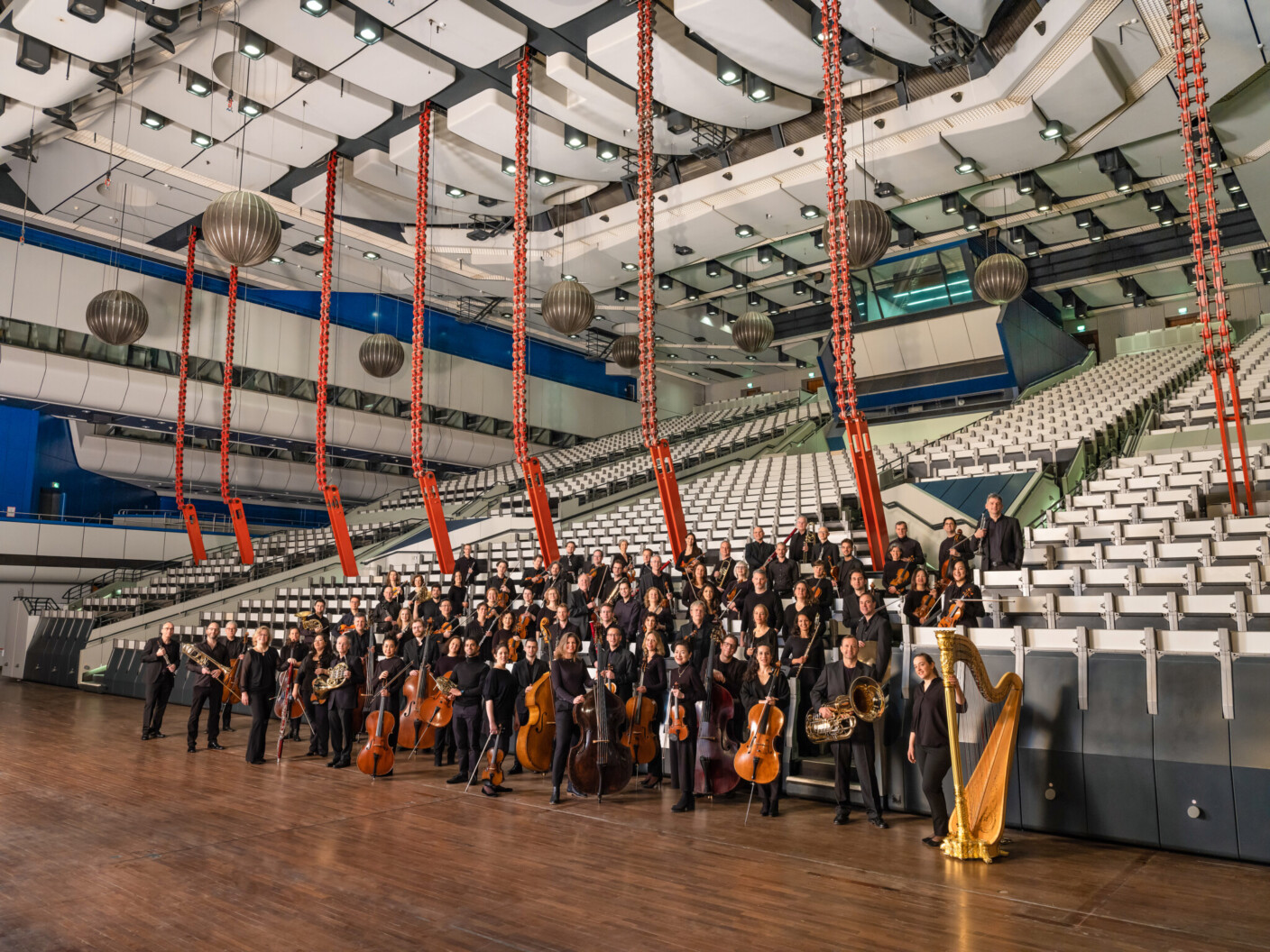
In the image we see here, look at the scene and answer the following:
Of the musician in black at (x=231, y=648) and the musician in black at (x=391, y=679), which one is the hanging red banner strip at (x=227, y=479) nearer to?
the musician in black at (x=231, y=648)

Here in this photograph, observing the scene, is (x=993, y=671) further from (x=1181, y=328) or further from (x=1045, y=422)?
(x=1181, y=328)

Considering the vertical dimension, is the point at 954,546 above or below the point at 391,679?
above

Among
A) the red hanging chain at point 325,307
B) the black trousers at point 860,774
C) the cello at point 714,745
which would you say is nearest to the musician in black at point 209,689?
the red hanging chain at point 325,307

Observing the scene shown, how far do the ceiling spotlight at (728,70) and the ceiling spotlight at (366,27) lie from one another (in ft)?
16.5

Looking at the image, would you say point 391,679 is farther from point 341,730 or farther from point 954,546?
point 954,546

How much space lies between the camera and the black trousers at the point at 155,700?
10.8 m

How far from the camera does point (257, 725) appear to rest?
9359 millimetres

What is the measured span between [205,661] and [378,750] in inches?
130

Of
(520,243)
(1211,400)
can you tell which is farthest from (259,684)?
(1211,400)

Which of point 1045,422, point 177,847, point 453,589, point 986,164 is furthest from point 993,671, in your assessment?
point 986,164

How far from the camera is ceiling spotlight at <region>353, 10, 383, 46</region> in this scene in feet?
40.8

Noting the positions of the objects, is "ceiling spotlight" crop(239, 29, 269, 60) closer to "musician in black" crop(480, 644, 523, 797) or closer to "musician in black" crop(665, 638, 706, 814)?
"musician in black" crop(480, 644, 523, 797)

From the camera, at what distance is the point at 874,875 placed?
5207 millimetres

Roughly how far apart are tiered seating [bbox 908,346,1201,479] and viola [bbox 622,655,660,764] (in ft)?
23.9
